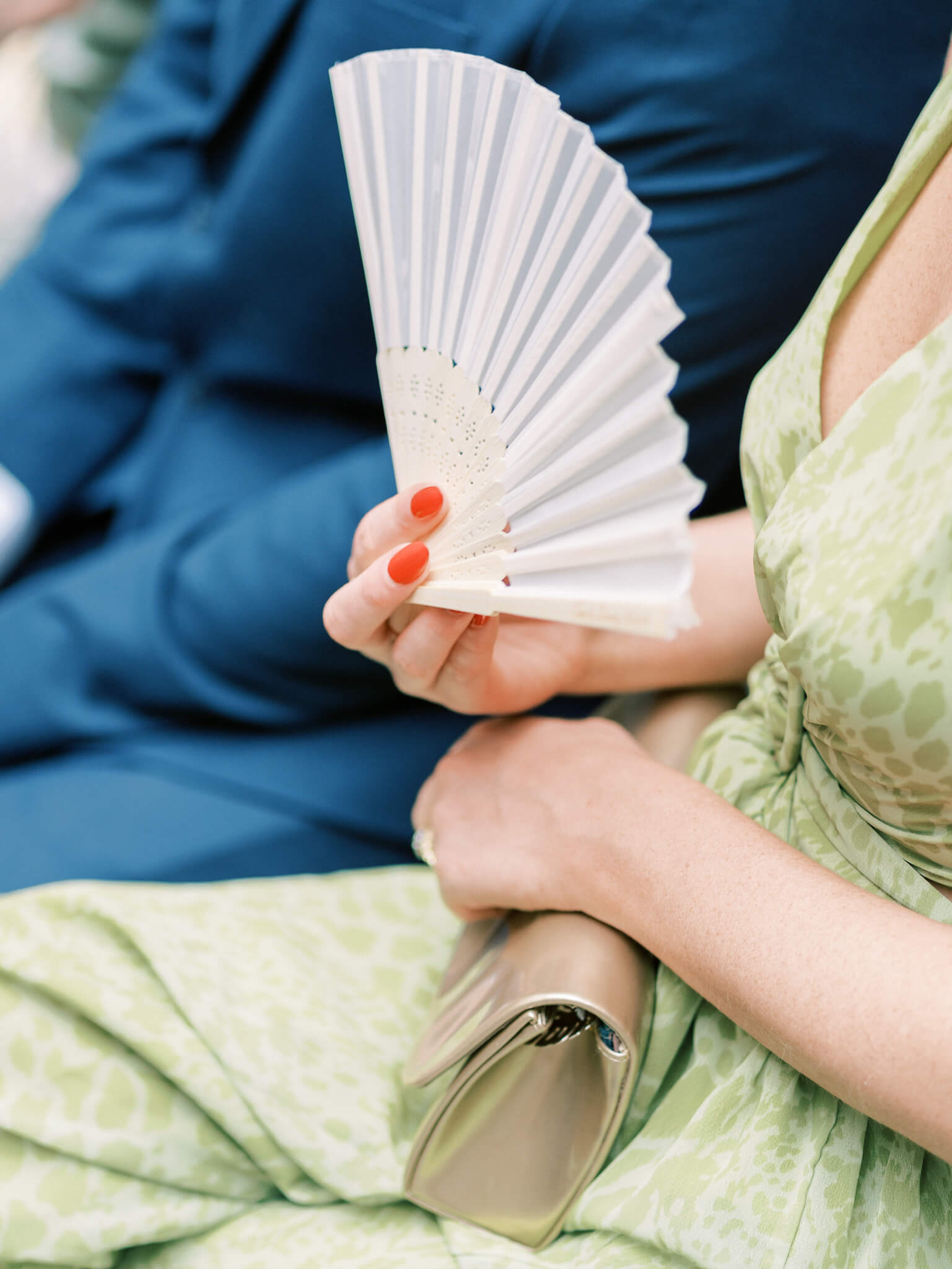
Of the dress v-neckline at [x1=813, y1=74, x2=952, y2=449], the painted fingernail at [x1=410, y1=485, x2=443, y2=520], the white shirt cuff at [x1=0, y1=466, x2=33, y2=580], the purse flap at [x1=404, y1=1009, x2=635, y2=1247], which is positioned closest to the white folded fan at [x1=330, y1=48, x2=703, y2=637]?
the painted fingernail at [x1=410, y1=485, x2=443, y2=520]

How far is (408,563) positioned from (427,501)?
4cm

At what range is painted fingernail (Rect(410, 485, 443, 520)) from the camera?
1.84ft

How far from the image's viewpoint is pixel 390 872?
856mm

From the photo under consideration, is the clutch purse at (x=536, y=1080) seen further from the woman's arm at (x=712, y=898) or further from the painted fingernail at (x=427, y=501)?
the painted fingernail at (x=427, y=501)

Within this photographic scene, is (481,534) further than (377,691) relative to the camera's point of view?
No

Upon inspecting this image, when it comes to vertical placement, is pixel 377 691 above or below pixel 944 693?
below

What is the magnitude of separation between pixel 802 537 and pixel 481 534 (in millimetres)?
163

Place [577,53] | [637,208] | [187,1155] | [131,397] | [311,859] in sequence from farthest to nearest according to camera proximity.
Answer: [131,397]
[311,859]
[577,53]
[187,1155]
[637,208]

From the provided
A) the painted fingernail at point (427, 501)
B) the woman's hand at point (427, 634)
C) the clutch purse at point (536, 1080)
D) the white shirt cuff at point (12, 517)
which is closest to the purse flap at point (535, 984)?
the clutch purse at point (536, 1080)

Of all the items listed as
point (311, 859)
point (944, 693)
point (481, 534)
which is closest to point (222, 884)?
point (311, 859)

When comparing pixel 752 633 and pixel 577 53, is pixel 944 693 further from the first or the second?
pixel 577 53

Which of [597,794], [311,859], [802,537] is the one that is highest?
[802,537]

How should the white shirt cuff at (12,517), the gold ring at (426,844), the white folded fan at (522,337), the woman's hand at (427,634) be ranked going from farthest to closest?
the white shirt cuff at (12,517), the gold ring at (426,844), the woman's hand at (427,634), the white folded fan at (522,337)

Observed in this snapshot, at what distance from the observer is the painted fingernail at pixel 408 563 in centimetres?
55
